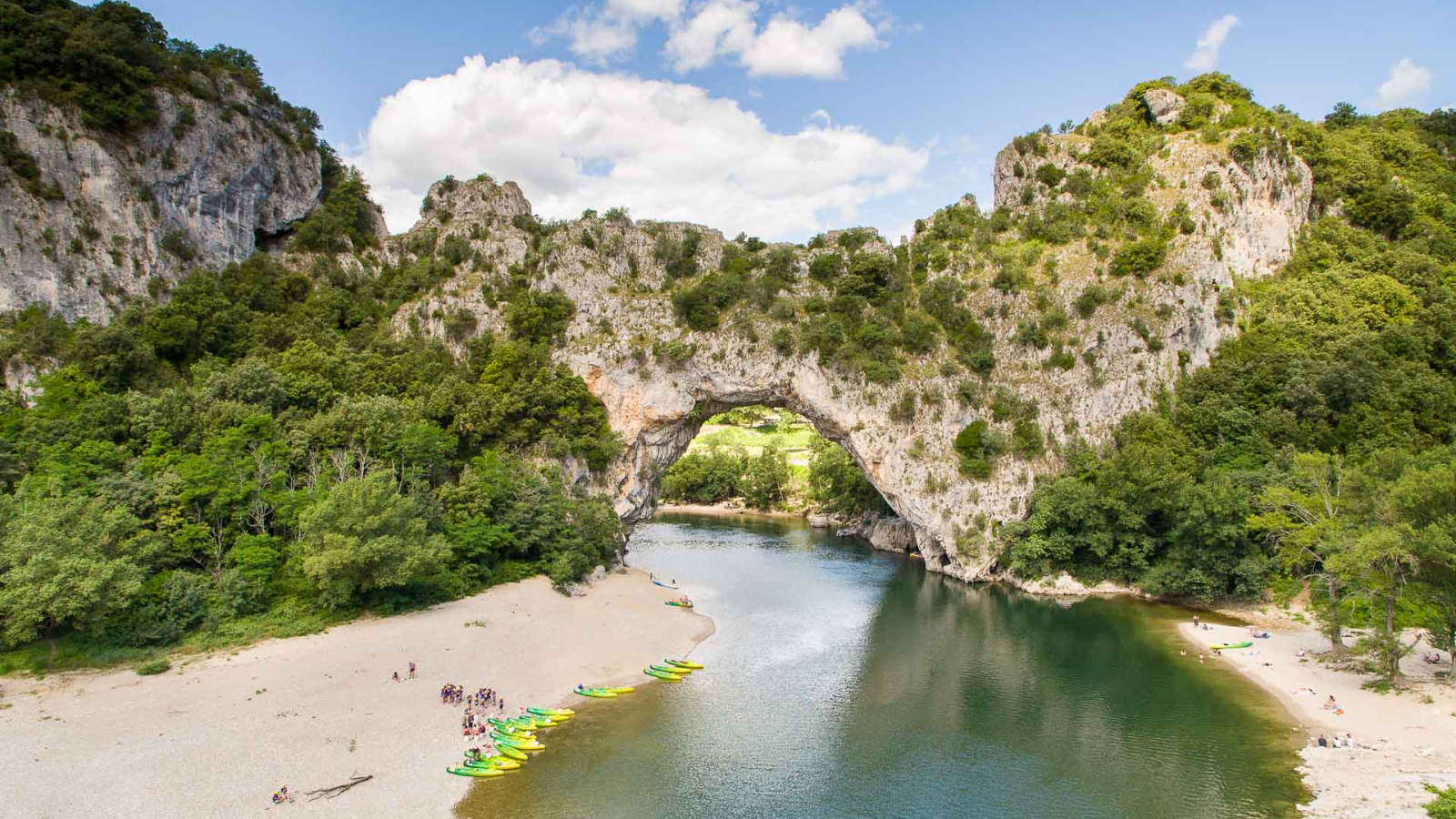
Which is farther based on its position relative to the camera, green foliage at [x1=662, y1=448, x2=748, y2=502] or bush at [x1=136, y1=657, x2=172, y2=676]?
green foliage at [x1=662, y1=448, x2=748, y2=502]

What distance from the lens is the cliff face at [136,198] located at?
47.6m

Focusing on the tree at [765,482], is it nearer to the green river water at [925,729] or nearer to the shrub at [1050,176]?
the shrub at [1050,176]

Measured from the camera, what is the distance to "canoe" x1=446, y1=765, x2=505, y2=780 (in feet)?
76.9

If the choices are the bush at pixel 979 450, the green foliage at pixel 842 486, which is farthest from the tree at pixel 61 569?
the green foliage at pixel 842 486

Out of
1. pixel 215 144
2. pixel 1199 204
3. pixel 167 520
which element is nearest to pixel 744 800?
pixel 167 520

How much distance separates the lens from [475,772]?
77.1 ft

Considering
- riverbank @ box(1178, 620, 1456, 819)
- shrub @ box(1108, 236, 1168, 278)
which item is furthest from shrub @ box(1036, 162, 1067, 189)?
riverbank @ box(1178, 620, 1456, 819)

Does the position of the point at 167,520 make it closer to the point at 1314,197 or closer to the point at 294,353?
the point at 294,353

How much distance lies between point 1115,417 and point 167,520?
59.0 meters

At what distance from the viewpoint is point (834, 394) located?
56344 mm

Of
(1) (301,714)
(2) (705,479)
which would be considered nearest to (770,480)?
(2) (705,479)

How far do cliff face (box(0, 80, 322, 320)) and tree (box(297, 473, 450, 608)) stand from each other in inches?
1138

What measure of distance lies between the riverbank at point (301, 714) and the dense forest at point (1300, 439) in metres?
29.2

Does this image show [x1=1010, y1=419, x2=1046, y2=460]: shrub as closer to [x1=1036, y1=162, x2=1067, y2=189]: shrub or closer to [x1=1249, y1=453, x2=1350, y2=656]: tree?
[x1=1249, y1=453, x2=1350, y2=656]: tree
